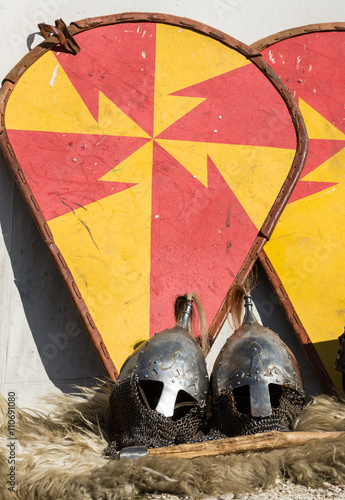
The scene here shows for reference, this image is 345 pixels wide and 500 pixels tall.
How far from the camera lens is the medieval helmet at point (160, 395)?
1.96 meters

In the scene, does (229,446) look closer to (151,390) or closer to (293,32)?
(151,390)

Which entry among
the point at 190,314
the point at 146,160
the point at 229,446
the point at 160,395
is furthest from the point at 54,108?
the point at 229,446

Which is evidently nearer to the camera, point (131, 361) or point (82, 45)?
point (131, 361)

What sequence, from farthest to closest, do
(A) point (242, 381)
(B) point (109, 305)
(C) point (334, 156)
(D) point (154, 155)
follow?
(C) point (334, 156) → (D) point (154, 155) → (B) point (109, 305) → (A) point (242, 381)

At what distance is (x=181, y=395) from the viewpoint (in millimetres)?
2119

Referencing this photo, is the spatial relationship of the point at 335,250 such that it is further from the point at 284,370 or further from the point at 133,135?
the point at 133,135

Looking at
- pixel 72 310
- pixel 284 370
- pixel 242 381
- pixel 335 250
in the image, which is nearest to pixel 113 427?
pixel 242 381

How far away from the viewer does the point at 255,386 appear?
2.01m

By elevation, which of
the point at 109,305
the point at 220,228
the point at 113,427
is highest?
the point at 220,228

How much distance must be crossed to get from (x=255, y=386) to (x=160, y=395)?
29 centimetres

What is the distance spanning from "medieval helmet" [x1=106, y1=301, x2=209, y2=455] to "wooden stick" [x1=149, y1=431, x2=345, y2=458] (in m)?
0.11

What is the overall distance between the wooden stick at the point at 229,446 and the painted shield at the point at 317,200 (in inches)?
28.9

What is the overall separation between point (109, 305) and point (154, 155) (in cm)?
63

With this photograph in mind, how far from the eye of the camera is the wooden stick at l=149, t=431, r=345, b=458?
1836mm
